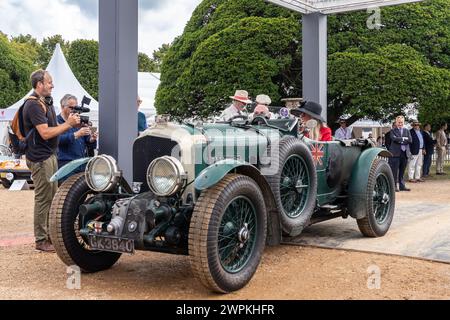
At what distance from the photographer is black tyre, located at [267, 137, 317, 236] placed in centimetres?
492

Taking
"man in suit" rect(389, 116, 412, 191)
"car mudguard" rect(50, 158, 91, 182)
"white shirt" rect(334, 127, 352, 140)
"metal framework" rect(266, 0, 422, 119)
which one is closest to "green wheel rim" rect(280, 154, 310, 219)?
"car mudguard" rect(50, 158, 91, 182)

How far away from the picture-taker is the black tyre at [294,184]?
4.92 m

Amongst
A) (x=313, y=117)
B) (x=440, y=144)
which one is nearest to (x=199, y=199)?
(x=313, y=117)

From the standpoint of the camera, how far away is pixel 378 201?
21.7 feet

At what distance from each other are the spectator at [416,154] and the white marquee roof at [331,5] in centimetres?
631

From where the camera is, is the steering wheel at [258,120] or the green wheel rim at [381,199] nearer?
the steering wheel at [258,120]

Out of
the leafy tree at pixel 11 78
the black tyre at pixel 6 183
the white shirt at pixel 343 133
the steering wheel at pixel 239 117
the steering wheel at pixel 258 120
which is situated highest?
the leafy tree at pixel 11 78

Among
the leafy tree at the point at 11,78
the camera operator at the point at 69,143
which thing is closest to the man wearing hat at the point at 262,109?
the camera operator at the point at 69,143

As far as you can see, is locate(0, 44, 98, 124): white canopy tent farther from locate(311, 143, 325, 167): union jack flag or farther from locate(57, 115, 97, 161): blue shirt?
locate(311, 143, 325, 167): union jack flag

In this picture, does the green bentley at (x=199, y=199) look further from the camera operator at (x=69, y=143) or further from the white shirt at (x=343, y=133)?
the white shirt at (x=343, y=133)

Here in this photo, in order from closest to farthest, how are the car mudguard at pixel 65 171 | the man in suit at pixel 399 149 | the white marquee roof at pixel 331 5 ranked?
the car mudguard at pixel 65 171 < the white marquee roof at pixel 331 5 < the man in suit at pixel 399 149

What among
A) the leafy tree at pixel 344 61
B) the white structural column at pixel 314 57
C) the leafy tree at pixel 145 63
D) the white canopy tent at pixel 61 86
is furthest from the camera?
the leafy tree at pixel 145 63

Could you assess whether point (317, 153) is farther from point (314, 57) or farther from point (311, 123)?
point (314, 57)

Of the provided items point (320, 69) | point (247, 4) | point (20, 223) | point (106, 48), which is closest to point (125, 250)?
point (106, 48)
